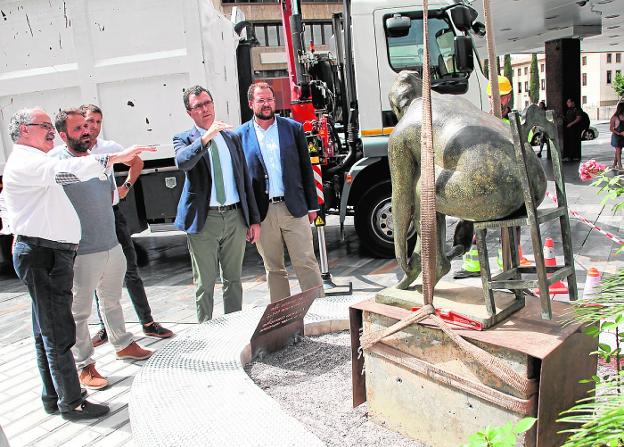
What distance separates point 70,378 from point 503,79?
3.99 metres

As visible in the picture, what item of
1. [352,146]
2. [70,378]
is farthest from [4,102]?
[70,378]

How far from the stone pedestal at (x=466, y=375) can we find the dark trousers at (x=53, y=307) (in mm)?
1622

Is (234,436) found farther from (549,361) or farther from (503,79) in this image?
(503,79)

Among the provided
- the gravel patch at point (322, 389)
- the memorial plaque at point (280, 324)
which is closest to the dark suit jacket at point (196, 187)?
the memorial plaque at point (280, 324)

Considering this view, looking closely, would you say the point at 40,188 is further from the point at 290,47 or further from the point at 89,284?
the point at 290,47

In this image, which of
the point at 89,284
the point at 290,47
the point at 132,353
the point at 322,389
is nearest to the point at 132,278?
the point at 132,353

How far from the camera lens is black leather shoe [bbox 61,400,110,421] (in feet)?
9.73

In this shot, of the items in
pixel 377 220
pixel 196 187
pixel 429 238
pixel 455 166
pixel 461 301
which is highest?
pixel 455 166

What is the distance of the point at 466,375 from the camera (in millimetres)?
1881

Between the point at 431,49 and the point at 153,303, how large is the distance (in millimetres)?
3832

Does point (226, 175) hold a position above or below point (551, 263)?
above

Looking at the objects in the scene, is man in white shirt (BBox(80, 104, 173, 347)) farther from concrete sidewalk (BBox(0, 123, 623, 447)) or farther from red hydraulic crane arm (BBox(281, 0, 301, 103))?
red hydraulic crane arm (BBox(281, 0, 301, 103))

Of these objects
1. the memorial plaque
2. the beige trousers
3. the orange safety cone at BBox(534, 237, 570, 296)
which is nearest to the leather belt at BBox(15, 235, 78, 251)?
the memorial plaque

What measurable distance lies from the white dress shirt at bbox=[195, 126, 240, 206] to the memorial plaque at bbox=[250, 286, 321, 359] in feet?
3.19
